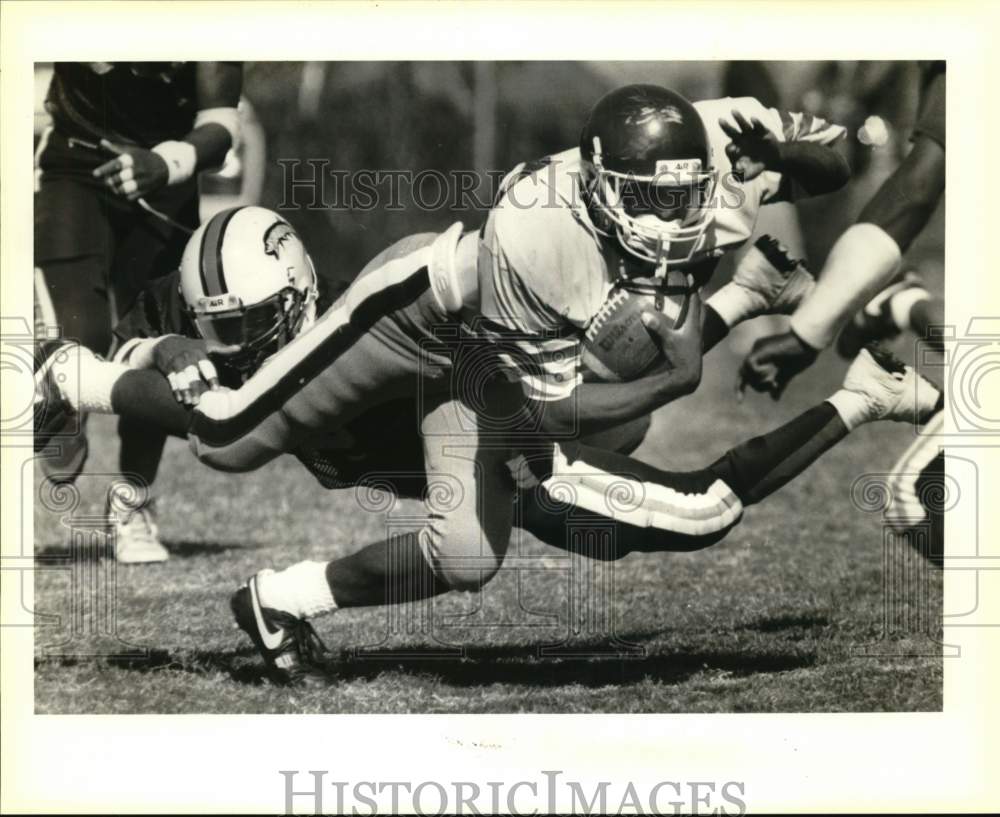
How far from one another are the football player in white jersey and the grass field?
254 millimetres

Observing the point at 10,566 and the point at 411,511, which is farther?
the point at 411,511

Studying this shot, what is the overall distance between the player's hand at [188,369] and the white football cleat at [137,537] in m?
0.92

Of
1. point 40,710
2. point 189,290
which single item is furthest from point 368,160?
point 40,710

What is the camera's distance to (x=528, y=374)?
3.75m

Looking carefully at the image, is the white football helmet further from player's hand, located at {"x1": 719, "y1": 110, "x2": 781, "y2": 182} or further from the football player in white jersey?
player's hand, located at {"x1": 719, "y1": 110, "x2": 781, "y2": 182}

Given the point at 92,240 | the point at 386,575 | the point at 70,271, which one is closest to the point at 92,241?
the point at 92,240

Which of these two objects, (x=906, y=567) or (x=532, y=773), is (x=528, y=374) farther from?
(x=906, y=567)

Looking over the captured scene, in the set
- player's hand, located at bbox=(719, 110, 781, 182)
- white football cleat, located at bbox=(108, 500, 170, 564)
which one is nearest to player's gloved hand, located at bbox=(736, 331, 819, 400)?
player's hand, located at bbox=(719, 110, 781, 182)

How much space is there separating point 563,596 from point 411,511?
0.57 metres

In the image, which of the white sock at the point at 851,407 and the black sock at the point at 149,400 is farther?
the white sock at the point at 851,407

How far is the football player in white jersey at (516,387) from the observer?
3.69 metres

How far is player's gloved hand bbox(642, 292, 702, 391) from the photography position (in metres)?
3.73

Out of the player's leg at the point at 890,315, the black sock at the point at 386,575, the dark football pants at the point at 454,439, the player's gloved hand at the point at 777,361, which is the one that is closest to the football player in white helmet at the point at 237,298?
the dark football pants at the point at 454,439

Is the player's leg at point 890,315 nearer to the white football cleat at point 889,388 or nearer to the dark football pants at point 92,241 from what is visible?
the white football cleat at point 889,388
